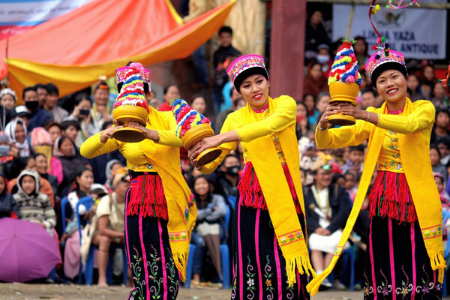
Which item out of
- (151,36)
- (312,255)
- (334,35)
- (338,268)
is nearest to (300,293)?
(312,255)

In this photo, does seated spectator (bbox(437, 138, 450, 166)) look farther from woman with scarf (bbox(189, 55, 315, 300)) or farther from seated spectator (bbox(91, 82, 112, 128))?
woman with scarf (bbox(189, 55, 315, 300))

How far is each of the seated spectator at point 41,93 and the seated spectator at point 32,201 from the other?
1931mm

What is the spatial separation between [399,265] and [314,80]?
736cm

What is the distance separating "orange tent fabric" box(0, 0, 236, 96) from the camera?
11.7 metres

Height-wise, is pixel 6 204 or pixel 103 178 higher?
pixel 103 178

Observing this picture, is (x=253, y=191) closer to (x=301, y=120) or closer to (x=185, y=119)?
(x=185, y=119)

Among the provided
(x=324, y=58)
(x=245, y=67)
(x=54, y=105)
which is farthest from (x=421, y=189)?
(x=324, y=58)

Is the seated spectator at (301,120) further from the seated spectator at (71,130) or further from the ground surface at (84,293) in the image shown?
the seated spectator at (71,130)

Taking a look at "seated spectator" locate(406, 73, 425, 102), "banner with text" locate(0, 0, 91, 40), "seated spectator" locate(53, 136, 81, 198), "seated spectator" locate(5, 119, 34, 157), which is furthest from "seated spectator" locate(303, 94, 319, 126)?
"seated spectator" locate(5, 119, 34, 157)

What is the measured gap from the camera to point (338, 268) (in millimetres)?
10023

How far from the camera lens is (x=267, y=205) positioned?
5.91m

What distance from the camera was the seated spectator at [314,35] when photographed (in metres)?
13.5

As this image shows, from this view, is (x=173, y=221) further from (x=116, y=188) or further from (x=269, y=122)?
(x=116, y=188)

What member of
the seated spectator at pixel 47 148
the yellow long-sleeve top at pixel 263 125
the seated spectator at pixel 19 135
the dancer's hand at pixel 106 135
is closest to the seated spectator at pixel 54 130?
the seated spectator at pixel 47 148
